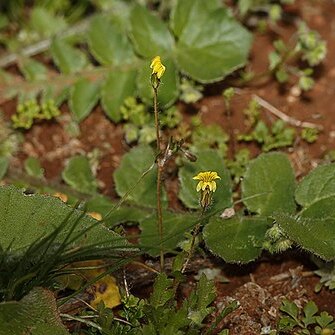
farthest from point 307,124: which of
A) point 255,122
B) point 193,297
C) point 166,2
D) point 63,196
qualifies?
point 193,297

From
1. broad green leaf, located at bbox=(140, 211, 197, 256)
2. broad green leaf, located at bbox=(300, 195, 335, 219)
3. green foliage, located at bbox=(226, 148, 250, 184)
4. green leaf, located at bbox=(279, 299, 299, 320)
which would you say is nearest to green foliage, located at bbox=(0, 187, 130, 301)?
broad green leaf, located at bbox=(140, 211, 197, 256)

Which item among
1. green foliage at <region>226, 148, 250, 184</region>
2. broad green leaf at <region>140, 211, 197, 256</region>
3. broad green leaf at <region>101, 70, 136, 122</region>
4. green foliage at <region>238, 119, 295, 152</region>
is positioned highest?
broad green leaf at <region>101, 70, 136, 122</region>

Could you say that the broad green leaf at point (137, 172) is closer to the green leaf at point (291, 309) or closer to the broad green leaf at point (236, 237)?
the broad green leaf at point (236, 237)

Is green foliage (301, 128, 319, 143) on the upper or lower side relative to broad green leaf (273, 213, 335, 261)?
lower

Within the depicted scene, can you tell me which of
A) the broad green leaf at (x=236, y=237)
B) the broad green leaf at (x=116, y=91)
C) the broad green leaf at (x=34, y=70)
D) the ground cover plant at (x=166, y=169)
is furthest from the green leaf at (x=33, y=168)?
the broad green leaf at (x=236, y=237)

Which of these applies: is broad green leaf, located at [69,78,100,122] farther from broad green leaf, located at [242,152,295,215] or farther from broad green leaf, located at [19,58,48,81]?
broad green leaf, located at [242,152,295,215]

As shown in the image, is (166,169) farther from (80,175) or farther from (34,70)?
(34,70)
